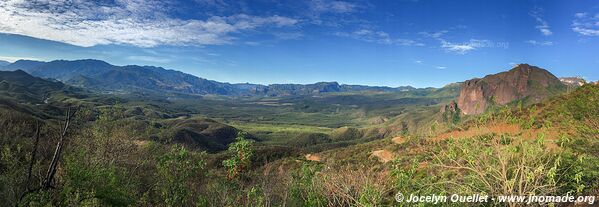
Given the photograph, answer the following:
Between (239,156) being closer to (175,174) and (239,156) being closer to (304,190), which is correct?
(304,190)

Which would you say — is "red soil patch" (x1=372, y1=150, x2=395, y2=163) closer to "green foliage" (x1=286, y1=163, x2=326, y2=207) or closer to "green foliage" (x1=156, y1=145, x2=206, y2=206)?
"green foliage" (x1=156, y1=145, x2=206, y2=206)

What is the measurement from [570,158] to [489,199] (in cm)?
448

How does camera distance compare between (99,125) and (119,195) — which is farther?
(99,125)

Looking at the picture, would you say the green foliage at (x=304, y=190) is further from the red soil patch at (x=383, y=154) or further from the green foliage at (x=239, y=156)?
the red soil patch at (x=383, y=154)

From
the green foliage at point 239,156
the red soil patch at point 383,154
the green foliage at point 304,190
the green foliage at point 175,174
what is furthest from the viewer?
the red soil patch at point 383,154

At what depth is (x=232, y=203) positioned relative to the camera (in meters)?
13.6

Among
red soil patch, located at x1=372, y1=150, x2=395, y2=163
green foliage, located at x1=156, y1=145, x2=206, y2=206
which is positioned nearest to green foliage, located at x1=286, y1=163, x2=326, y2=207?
green foliage, located at x1=156, y1=145, x2=206, y2=206

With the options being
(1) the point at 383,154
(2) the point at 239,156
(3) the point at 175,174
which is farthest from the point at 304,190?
(1) the point at 383,154

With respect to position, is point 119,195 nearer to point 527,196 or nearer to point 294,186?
point 294,186

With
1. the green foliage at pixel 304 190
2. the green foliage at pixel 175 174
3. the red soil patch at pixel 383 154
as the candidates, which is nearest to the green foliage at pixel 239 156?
the green foliage at pixel 175 174

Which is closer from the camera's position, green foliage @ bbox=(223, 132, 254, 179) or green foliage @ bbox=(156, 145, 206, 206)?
green foliage @ bbox=(223, 132, 254, 179)

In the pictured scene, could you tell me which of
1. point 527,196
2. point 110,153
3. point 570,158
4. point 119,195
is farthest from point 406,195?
point 110,153

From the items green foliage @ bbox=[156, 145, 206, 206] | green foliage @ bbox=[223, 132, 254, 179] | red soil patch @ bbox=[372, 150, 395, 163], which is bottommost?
red soil patch @ bbox=[372, 150, 395, 163]

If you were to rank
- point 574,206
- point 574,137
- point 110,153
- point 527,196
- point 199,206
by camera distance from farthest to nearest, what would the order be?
point 110,153 → point 574,137 → point 199,206 → point 574,206 → point 527,196
